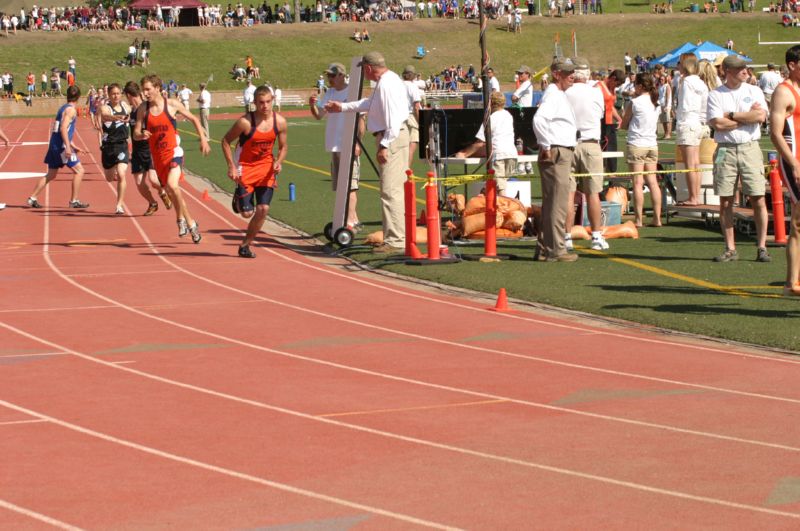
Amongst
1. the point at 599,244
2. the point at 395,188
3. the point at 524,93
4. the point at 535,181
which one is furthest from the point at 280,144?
the point at 535,181

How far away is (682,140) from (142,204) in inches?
361

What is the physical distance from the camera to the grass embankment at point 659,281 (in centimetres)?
1085

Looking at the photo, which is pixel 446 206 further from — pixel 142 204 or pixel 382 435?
pixel 382 435

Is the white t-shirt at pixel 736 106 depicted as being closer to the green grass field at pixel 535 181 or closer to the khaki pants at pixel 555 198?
the green grass field at pixel 535 181

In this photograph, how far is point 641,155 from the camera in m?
17.5

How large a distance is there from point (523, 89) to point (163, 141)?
728cm

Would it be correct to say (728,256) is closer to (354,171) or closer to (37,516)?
(354,171)

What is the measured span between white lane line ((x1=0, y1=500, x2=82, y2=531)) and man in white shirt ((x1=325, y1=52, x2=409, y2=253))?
8859 millimetres

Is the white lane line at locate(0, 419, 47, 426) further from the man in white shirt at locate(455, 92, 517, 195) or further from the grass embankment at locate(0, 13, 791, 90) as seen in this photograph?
the grass embankment at locate(0, 13, 791, 90)

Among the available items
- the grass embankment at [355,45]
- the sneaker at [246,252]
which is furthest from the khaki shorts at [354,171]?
the grass embankment at [355,45]

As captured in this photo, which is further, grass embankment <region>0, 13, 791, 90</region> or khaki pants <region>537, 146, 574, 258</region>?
grass embankment <region>0, 13, 791, 90</region>

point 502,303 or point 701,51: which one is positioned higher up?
point 701,51

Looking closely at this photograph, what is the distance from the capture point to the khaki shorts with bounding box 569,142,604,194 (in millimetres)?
15008

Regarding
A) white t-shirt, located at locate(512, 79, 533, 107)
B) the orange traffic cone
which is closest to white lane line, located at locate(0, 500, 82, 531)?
the orange traffic cone
